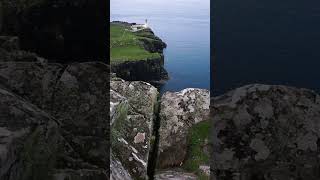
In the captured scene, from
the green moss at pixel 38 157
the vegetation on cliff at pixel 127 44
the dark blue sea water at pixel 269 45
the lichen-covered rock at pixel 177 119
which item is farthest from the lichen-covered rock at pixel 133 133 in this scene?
the vegetation on cliff at pixel 127 44

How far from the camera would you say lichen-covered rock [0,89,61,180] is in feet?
11.5

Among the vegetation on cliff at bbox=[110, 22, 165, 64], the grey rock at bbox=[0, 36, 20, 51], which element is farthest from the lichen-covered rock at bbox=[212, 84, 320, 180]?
the vegetation on cliff at bbox=[110, 22, 165, 64]

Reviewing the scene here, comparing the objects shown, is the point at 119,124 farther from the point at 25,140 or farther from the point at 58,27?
the point at 25,140

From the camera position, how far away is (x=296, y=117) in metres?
4.38

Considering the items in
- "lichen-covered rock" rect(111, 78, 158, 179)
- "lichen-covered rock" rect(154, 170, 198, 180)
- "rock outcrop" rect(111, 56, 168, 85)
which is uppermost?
"rock outcrop" rect(111, 56, 168, 85)

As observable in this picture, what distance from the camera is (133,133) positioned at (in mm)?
5500

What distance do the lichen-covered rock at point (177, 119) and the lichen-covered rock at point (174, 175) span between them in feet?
0.40

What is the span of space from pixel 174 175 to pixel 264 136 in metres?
1.55

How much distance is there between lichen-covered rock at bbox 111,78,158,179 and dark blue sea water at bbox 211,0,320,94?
1531 millimetres

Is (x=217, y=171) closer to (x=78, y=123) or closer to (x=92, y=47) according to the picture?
(x=78, y=123)

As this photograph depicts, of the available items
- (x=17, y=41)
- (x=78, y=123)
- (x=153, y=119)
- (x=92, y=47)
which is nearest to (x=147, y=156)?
(x=153, y=119)

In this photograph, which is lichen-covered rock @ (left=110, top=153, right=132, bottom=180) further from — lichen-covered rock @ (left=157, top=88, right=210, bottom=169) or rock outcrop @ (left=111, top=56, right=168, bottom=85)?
rock outcrop @ (left=111, top=56, right=168, bottom=85)

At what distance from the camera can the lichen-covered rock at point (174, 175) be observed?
17.7 ft

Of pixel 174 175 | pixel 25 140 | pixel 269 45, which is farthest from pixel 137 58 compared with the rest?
pixel 25 140
